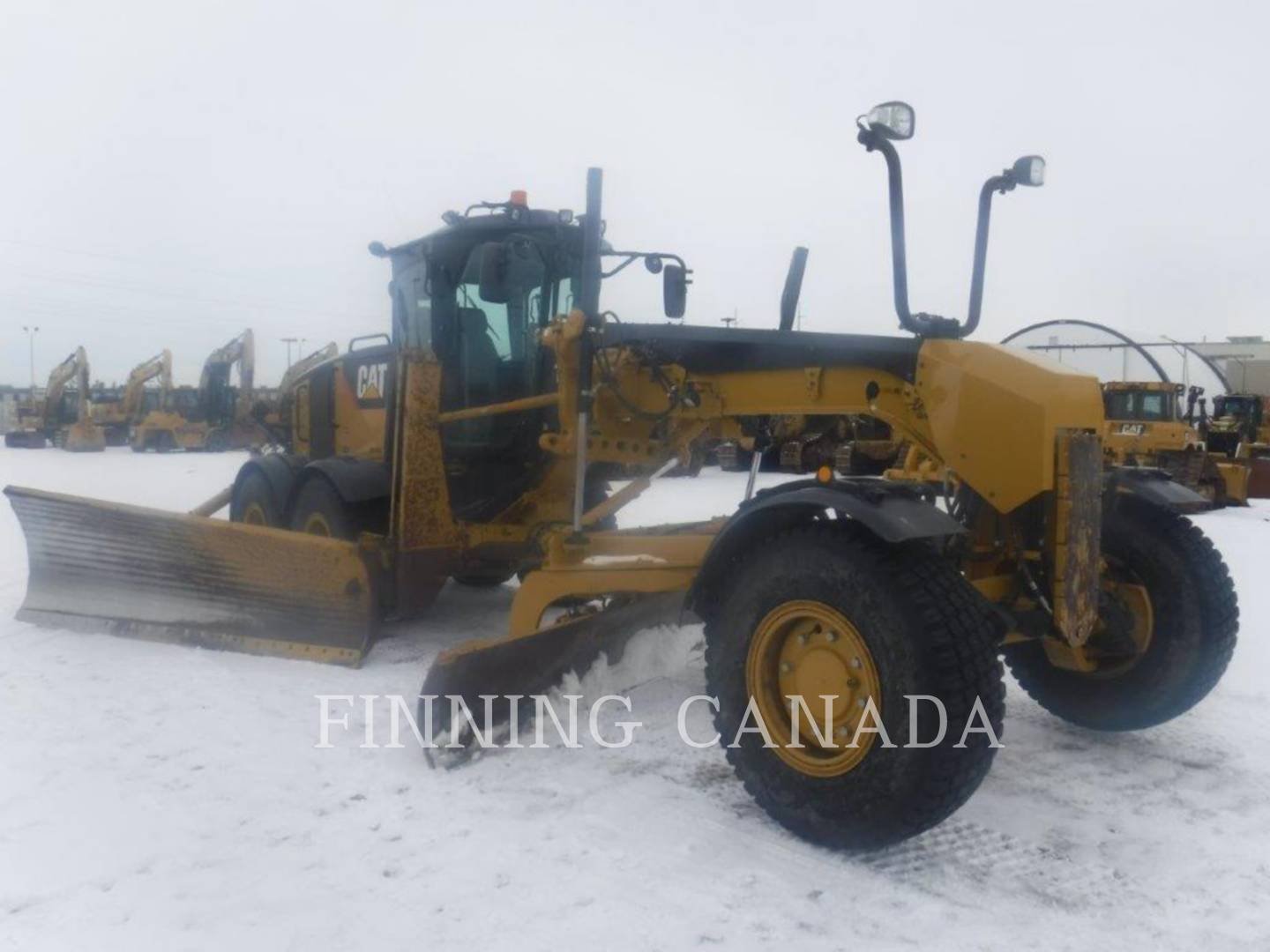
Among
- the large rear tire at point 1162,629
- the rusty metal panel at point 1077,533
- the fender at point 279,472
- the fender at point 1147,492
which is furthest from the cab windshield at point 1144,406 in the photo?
the rusty metal panel at point 1077,533

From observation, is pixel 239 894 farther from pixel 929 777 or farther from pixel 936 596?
pixel 936 596

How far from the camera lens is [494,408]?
17.3 ft

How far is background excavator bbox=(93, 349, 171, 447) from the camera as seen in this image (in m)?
33.3

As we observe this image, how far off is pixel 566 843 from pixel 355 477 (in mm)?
3477

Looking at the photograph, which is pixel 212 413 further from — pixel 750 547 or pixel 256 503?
pixel 750 547

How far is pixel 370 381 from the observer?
6770 mm

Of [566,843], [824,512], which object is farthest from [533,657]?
[824,512]

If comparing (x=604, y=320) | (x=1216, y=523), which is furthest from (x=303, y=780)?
(x=1216, y=523)

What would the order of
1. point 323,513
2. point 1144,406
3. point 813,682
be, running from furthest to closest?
point 1144,406
point 323,513
point 813,682

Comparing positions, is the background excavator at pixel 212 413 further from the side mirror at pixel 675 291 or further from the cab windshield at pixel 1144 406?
the side mirror at pixel 675 291

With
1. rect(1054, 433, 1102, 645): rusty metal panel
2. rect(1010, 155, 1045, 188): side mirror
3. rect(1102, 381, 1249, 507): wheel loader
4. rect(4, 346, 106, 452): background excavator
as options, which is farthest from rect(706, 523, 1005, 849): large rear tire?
rect(4, 346, 106, 452): background excavator

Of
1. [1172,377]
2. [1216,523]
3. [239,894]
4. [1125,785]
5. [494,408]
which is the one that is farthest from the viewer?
[1172,377]

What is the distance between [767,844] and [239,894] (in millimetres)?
1524

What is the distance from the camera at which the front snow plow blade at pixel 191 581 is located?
5.14 meters
